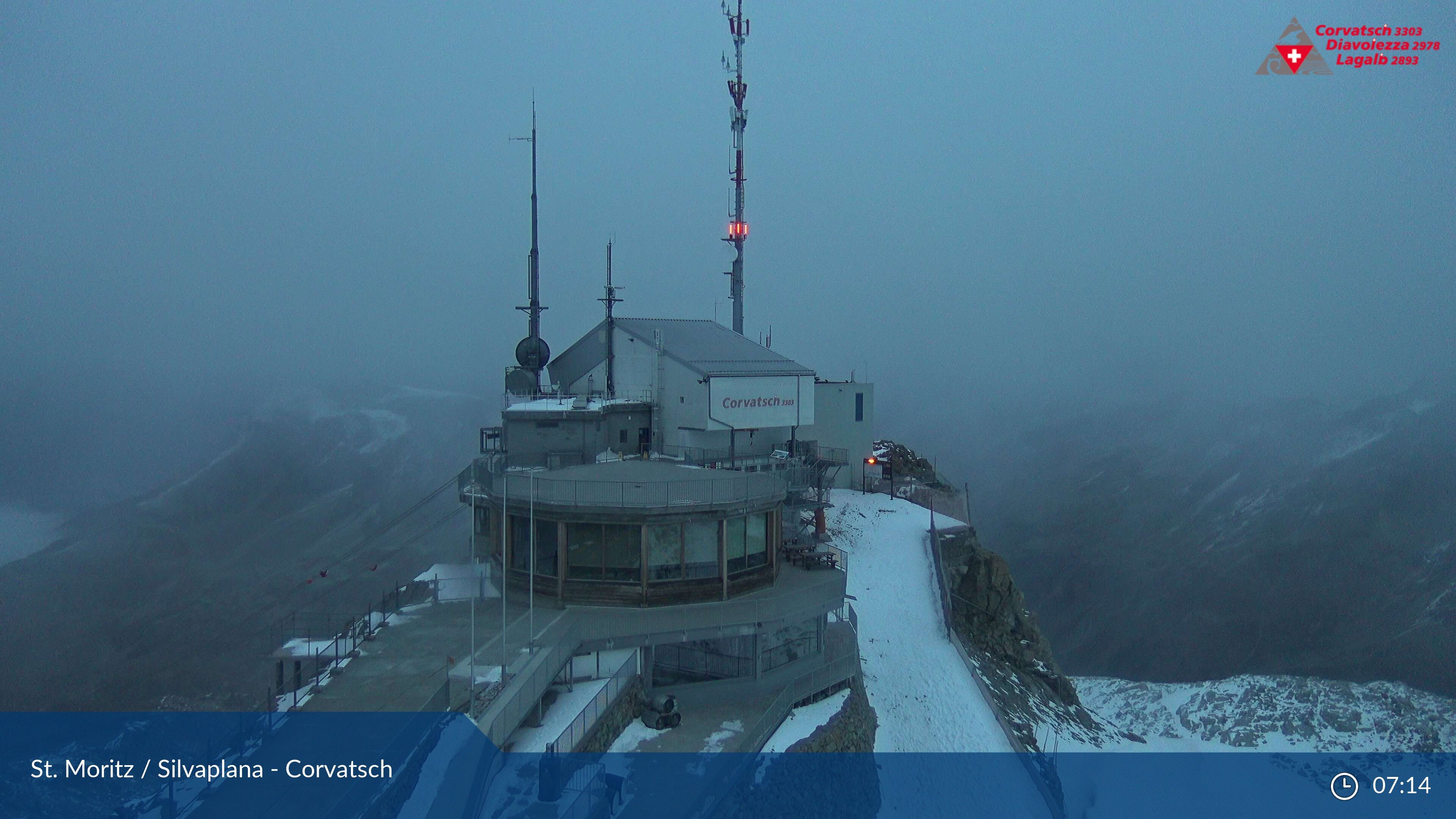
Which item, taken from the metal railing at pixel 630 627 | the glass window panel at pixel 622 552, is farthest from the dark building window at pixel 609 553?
the metal railing at pixel 630 627

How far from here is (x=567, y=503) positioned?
16.8 meters

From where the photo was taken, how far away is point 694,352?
98.0 feet

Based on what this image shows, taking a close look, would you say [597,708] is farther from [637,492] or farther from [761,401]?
[761,401]

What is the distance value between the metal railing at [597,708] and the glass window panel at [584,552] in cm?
230

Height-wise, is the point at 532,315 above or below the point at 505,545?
above

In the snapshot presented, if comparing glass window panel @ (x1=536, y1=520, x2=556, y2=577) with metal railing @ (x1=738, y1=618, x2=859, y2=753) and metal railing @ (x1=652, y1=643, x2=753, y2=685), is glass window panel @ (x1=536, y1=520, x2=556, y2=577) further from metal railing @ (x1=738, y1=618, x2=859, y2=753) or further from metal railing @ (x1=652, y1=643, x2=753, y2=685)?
metal railing @ (x1=738, y1=618, x2=859, y2=753)

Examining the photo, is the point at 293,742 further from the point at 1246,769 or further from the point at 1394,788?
the point at 1394,788

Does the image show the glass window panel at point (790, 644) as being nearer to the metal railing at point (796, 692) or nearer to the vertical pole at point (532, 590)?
the metal railing at point (796, 692)

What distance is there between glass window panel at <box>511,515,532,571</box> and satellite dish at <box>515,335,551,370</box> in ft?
44.1

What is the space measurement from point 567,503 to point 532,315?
16.1 meters

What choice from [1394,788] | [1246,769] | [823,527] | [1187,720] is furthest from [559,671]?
[1187,720]

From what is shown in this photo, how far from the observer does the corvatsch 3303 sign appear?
28094 mm

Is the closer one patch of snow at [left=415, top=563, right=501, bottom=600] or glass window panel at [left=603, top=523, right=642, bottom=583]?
glass window panel at [left=603, top=523, right=642, bottom=583]

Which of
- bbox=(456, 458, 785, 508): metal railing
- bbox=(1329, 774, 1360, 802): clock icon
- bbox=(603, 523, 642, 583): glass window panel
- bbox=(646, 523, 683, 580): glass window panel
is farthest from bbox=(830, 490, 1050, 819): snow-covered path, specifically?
bbox=(1329, 774, 1360, 802): clock icon
